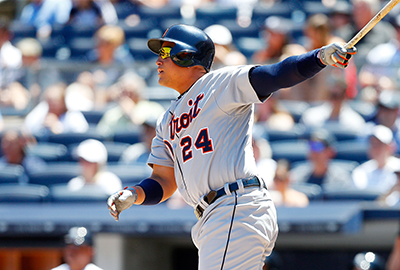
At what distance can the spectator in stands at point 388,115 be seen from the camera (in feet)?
18.5

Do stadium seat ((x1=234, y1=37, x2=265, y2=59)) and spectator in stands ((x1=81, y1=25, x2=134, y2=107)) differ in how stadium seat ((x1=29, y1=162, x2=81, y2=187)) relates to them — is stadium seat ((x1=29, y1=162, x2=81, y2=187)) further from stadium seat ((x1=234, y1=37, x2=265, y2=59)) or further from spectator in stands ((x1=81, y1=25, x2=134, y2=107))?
stadium seat ((x1=234, y1=37, x2=265, y2=59))

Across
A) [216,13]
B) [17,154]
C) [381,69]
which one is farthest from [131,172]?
[216,13]

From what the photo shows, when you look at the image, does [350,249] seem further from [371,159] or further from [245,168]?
[245,168]

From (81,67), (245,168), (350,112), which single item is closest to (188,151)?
(245,168)

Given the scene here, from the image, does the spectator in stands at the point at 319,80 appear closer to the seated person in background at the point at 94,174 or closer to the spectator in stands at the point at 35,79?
the seated person in background at the point at 94,174

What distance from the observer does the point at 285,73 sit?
6.95 ft

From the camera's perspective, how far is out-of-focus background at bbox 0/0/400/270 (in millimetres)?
4617

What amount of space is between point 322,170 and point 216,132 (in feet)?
10.2

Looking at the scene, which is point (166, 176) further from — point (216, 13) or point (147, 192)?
point (216, 13)

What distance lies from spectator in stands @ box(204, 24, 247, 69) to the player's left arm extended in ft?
14.0

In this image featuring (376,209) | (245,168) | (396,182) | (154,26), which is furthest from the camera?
(154,26)

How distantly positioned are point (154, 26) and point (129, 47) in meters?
0.77

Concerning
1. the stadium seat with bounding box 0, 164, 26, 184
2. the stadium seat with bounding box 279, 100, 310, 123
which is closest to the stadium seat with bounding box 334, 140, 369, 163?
the stadium seat with bounding box 279, 100, 310, 123

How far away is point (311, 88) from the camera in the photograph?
6465 mm
